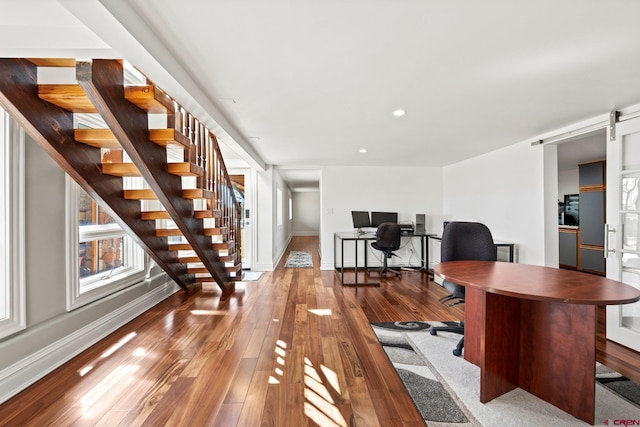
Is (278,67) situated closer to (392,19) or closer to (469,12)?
(392,19)

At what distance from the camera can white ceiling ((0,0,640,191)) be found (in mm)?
1226

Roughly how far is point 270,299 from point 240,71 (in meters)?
2.72

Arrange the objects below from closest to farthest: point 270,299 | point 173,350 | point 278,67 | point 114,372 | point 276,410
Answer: point 276,410, point 278,67, point 114,372, point 173,350, point 270,299

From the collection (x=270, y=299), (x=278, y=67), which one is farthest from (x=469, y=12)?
(x=270, y=299)

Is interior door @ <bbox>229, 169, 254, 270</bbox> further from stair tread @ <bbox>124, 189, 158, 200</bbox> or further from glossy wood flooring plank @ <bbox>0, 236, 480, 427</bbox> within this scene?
stair tread @ <bbox>124, 189, 158, 200</bbox>

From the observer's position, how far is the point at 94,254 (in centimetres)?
274

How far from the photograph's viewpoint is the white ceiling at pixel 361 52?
1226 millimetres

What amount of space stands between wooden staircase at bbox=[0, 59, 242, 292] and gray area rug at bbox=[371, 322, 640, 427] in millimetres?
2301

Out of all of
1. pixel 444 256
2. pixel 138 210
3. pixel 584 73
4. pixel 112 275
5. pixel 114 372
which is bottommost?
pixel 114 372

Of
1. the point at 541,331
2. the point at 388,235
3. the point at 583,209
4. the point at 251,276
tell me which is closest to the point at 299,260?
the point at 251,276

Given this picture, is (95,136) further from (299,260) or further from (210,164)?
(299,260)

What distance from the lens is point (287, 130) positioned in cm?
314

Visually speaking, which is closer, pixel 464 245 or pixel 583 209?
pixel 464 245

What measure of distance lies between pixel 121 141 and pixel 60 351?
1681 mm
